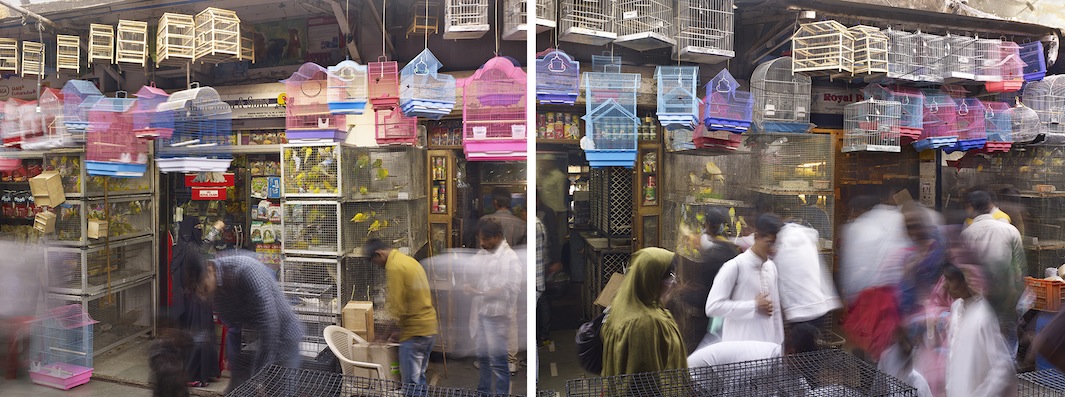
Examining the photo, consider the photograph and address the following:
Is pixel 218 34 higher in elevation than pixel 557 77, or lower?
higher

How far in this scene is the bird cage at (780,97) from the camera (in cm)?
267

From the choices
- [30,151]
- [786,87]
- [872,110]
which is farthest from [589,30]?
[30,151]

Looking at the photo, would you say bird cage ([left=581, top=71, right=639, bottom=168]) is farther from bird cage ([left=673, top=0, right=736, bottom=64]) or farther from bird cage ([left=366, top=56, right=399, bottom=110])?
bird cage ([left=366, top=56, right=399, bottom=110])

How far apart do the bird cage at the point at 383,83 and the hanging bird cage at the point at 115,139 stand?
1416 millimetres

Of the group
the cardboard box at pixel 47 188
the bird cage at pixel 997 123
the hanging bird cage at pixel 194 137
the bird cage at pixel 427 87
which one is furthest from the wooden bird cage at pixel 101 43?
the bird cage at pixel 997 123

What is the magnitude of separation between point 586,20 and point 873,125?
1.79m

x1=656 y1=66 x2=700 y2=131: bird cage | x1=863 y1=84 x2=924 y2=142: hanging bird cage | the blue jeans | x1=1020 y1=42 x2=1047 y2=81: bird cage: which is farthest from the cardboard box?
x1=1020 y1=42 x2=1047 y2=81: bird cage

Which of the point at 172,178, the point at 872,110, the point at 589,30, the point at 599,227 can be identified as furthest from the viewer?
the point at 172,178

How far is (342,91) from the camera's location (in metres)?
2.79

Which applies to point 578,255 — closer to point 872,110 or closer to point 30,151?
point 872,110

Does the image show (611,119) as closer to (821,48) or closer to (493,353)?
(821,48)

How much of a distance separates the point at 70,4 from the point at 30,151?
915 millimetres

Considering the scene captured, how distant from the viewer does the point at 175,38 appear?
2.81 metres

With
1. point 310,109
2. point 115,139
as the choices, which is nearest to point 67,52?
point 115,139
